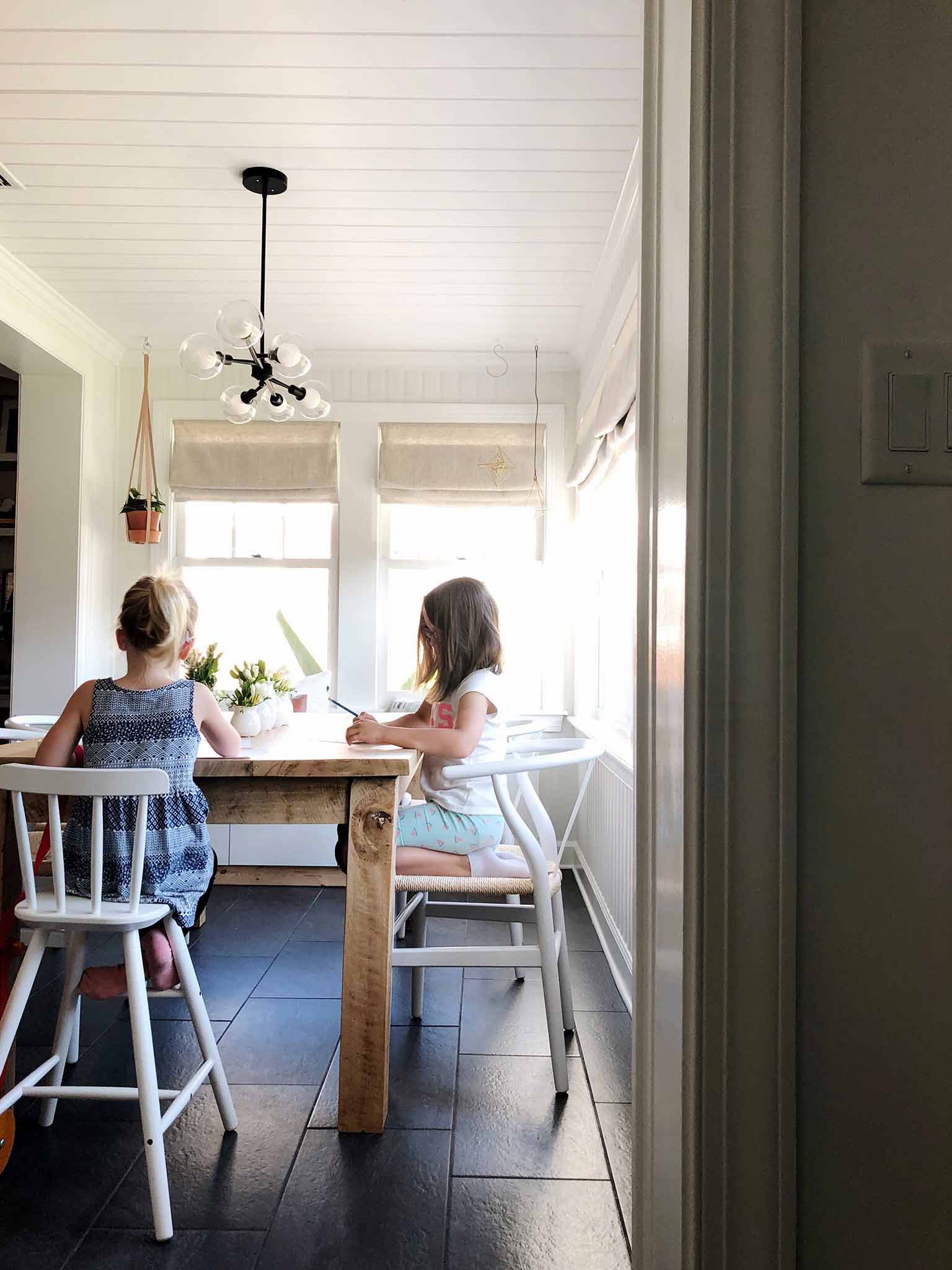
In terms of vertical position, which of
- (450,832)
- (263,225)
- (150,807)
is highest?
(263,225)

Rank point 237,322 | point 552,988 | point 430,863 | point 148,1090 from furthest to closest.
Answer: point 237,322
point 430,863
point 552,988
point 148,1090

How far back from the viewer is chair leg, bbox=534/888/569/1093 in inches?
81.9

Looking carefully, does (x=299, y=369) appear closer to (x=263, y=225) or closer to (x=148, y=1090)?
(x=263, y=225)

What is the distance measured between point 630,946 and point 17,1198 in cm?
171

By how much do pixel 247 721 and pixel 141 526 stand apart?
2148 mm

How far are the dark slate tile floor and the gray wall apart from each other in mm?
1041

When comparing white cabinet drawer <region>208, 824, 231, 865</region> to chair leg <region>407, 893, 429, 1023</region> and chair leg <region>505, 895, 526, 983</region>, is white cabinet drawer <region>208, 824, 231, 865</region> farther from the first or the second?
chair leg <region>407, 893, 429, 1023</region>

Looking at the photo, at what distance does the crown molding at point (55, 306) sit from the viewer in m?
3.39

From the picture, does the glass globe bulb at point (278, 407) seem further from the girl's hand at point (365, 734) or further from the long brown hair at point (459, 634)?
the girl's hand at point (365, 734)

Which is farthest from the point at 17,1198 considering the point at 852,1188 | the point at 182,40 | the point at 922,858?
the point at 182,40

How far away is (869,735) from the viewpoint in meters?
0.73

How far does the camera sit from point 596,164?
104 inches

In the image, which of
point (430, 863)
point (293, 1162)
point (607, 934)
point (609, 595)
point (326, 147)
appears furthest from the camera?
point (609, 595)

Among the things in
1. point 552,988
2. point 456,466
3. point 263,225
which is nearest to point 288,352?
point 263,225
